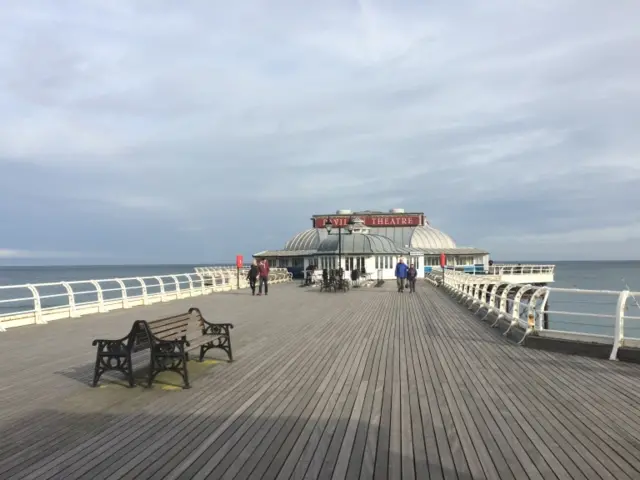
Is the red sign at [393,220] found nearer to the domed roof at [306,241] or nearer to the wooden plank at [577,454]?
the domed roof at [306,241]

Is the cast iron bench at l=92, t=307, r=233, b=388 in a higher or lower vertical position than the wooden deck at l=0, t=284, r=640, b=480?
higher

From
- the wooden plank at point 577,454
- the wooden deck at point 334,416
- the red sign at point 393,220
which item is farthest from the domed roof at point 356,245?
the wooden plank at point 577,454

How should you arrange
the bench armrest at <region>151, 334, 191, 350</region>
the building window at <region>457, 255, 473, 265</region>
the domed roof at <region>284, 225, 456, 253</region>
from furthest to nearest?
the domed roof at <region>284, 225, 456, 253</region>
the building window at <region>457, 255, 473, 265</region>
the bench armrest at <region>151, 334, 191, 350</region>

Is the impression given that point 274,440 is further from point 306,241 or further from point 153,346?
point 306,241

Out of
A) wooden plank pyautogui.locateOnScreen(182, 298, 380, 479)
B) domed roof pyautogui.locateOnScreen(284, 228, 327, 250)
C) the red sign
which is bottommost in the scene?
wooden plank pyautogui.locateOnScreen(182, 298, 380, 479)

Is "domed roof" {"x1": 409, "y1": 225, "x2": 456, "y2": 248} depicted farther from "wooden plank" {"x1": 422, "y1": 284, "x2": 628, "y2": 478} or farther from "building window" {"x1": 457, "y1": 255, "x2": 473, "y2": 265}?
"wooden plank" {"x1": 422, "y1": 284, "x2": 628, "y2": 478}

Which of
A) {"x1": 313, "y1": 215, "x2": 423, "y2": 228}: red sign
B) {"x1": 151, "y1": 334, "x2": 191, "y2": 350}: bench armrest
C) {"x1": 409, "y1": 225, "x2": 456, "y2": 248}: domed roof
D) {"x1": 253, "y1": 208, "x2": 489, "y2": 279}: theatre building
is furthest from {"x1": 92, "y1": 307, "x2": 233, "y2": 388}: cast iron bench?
{"x1": 313, "y1": 215, "x2": 423, "y2": 228}: red sign

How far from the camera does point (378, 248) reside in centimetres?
3712

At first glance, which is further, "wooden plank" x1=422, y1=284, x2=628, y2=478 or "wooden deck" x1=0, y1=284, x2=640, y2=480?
"wooden deck" x1=0, y1=284, x2=640, y2=480

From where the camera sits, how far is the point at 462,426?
202 inches

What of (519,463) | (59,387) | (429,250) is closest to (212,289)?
(59,387)

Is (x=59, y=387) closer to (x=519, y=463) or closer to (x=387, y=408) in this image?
(x=387, y=408)

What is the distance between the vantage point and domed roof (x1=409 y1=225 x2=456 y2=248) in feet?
197

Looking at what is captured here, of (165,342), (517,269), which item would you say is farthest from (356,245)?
(165,342)
